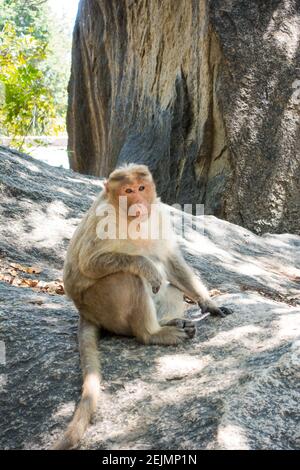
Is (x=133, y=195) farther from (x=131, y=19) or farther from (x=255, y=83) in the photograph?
(x=131, y=19)

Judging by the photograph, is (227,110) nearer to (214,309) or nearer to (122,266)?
(214,309)

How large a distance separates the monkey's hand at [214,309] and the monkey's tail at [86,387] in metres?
0.76

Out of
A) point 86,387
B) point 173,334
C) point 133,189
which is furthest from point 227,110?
point 86,387

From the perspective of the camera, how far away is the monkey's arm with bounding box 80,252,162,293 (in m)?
4.34

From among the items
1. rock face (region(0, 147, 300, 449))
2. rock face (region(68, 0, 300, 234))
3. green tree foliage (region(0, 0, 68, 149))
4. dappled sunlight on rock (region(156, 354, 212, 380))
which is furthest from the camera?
green tree foliage (region(0, 0, 68, 149))

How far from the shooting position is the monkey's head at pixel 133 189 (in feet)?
14.5

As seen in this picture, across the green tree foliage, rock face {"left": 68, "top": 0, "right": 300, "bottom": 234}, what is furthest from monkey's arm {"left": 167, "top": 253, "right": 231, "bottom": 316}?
the green tree foliage

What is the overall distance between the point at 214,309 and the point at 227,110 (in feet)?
18.0

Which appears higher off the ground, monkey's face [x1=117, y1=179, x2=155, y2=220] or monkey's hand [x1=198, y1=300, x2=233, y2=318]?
monkey's face [x1=117, y1=179, x2=155, y2=220]

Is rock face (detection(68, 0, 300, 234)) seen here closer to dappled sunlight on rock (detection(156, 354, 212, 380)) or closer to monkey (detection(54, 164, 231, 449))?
monkey (detection(54, 164, 231, 449))

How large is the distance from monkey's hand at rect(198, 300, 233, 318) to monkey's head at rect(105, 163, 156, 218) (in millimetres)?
741

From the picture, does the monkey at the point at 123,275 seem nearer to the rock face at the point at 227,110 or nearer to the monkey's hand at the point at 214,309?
the monkey's hand at the point at 214,309

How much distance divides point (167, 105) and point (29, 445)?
8.73 m

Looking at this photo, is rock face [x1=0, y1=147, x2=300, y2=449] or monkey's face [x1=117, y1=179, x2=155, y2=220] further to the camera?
monkey's face [x1=117, y1=179, x2=155, y2=220]
